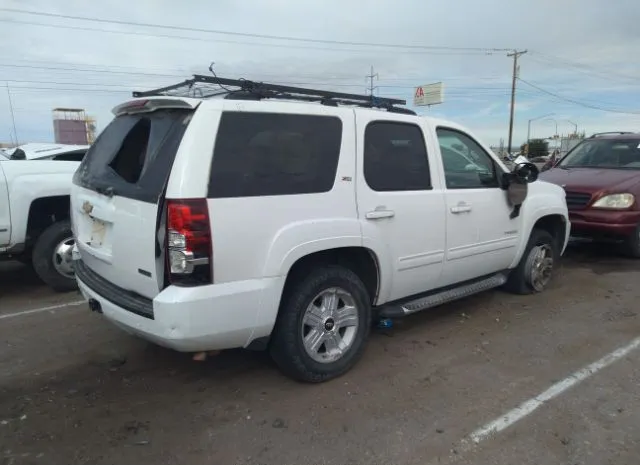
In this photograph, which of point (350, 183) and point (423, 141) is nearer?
point (350, 183)

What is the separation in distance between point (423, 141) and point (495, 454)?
237 cm

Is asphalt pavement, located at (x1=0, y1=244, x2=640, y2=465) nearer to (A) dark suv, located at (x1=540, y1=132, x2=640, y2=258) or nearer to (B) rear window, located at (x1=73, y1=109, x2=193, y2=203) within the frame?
(B) rear window, located at (x1=73, y1=109, x2=193, y2=203)

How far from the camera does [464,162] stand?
14.9 feet

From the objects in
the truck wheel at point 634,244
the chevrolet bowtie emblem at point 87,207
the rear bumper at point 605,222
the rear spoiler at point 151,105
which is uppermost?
the rear spoiler at point 151,105

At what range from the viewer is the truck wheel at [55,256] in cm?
543

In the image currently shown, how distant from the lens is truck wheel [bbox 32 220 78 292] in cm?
543

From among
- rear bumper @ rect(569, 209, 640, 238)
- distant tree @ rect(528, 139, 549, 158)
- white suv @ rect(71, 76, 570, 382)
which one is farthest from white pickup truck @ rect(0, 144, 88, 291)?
distant tree @ rect(528, 139, 549, 158)

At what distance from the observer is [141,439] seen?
Result: 9.61 ft

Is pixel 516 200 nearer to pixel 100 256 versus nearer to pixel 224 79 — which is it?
pixel 224 79

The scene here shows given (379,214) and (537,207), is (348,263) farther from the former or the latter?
(537,207)

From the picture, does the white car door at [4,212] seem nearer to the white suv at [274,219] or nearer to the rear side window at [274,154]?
the white suv at [274,219]

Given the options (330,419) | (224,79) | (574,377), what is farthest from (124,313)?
(574,377)

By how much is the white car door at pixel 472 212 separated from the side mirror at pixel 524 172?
0.16 metres

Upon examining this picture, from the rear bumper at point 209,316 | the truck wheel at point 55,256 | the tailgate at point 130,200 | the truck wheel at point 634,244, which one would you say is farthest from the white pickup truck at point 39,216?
the truck wheel at point 634,244
